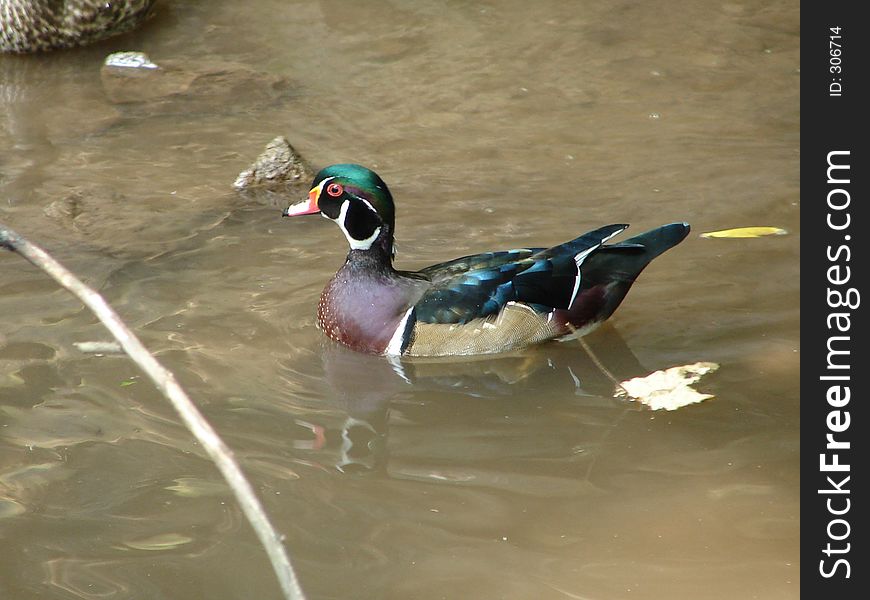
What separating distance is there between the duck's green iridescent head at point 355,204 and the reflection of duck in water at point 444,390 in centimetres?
57

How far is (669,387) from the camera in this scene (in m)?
4.84

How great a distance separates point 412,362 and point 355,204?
2.63 feet

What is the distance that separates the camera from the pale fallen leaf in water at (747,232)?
611 centimetres

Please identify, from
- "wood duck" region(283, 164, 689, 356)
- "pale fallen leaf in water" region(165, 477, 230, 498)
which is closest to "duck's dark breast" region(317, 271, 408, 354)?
"wood duck" region(283, 164, 689, 356)

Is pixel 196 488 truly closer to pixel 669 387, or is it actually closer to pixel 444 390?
pixel 444 390

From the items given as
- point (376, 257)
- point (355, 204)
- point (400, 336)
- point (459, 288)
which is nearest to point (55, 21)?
point (355, 204)

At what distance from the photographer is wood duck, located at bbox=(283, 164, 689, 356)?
17.0 feet

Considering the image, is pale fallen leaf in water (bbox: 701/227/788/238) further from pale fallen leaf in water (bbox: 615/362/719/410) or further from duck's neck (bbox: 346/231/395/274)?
duck's neck (bbox: 346/231/395/274)

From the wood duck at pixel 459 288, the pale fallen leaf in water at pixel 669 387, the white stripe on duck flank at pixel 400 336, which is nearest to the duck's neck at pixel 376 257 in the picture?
the wood duck at pixel 459 288

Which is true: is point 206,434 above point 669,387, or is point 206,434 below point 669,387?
above

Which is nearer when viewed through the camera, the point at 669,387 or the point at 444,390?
the point at 669,387

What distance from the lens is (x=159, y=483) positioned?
410 cm

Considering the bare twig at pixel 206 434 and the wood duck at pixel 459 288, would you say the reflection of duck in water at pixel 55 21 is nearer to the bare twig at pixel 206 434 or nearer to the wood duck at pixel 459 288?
the wood duck at pixel 459 288
